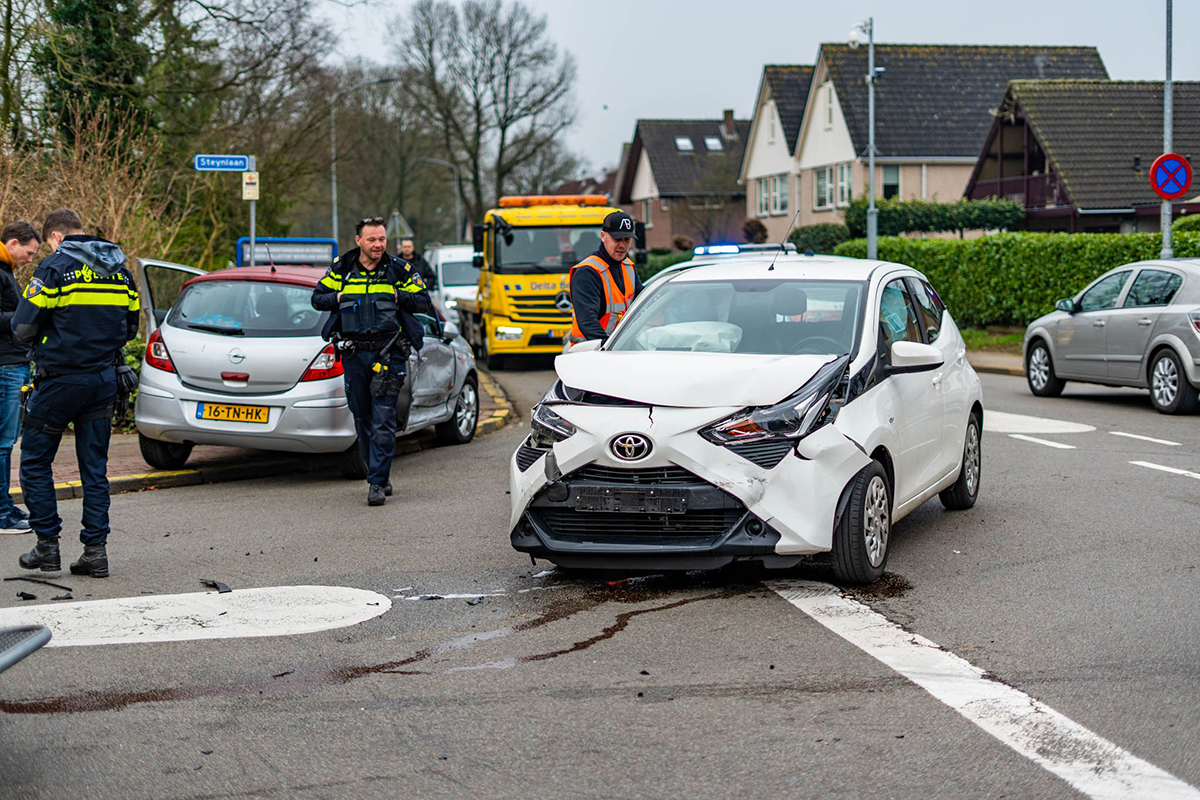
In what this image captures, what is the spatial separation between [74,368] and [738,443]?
11.2 ft

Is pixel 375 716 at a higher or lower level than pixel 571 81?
lower

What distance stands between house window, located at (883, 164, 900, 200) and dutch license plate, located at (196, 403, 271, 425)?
1694 inches

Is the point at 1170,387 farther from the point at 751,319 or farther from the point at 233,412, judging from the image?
the point at 233,412

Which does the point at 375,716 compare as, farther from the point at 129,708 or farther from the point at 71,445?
the point at 71,445

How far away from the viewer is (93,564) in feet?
24.0

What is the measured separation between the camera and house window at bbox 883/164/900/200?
5081 centimetres

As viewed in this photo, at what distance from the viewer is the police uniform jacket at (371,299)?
9.55m

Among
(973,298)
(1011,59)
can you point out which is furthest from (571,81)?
(973,298)

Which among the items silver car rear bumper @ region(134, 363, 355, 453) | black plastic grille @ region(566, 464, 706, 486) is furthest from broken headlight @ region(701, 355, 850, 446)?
silver car rear bumper @ region(134, 363, 355, 453)

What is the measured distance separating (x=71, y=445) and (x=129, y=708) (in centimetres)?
824

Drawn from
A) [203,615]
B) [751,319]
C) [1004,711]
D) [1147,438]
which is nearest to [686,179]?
[1147,438]

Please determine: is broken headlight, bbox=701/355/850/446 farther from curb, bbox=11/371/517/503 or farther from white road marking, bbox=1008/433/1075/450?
white road marking, bbox=1008/433/1075/450

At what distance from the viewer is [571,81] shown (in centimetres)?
6369

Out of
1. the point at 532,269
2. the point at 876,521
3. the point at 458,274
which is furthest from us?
the point at 458,274
